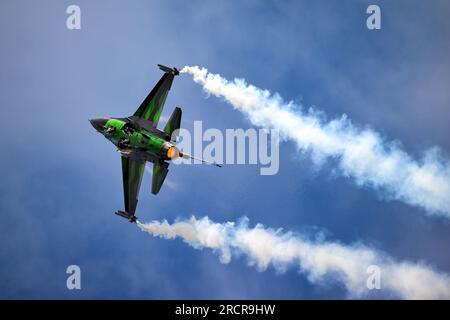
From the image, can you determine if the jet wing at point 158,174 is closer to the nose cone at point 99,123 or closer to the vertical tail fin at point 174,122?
the vertical tail fin at point 174,122

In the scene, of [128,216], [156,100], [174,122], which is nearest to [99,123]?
[156,100]

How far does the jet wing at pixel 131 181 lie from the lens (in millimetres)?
60438

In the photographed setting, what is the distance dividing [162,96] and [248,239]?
12.6 meters

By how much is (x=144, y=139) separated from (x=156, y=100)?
169 inches

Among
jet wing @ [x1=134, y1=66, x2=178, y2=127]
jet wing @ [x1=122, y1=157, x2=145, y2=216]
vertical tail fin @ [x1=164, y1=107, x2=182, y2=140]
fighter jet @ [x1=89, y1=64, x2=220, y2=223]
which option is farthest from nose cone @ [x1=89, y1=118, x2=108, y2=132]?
vertical tail fin @ [x1=164, y1=107, x2=182, y2=140]

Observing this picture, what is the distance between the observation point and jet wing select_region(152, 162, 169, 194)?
58625mm

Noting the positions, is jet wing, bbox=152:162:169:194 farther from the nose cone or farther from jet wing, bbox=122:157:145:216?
the nose cone

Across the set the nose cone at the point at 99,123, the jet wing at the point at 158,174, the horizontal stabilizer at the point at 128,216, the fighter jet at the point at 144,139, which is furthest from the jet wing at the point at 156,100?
the horizontal stabilizer at the point at 128,216

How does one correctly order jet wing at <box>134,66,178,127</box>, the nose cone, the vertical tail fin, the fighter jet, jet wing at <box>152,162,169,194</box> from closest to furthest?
the fighter jet
the vertical tail fin
jet wing at <box>152,162,169,194</box>
the nose cone
jet wing at <box>134,66,178,127</box>

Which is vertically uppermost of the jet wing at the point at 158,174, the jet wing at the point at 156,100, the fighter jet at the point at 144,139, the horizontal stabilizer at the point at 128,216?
the jet wing at the point at 156,100

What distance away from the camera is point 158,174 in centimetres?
5916

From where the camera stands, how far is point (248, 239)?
63469 mm

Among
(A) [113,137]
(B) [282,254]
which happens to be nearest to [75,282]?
(A) [113,137]
